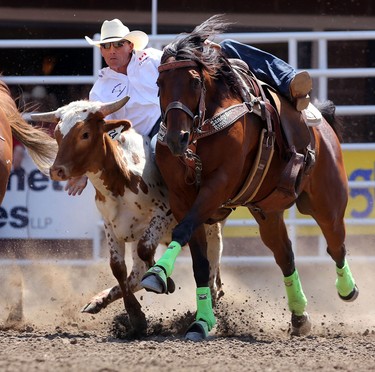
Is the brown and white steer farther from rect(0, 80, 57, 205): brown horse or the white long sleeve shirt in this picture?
rect(0, 80, 57, 205): brown horse

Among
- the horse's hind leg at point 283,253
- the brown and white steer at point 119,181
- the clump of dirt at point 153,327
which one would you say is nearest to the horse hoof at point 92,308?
the brown and white steer at point 119,181

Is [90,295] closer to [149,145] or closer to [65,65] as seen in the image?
[149,145]

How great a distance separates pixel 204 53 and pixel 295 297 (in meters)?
1.72

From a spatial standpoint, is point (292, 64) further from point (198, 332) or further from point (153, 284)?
point (153, 284)

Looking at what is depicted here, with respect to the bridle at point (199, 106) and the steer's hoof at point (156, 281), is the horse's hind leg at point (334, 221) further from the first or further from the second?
the steer's hoof at point (156, 281)

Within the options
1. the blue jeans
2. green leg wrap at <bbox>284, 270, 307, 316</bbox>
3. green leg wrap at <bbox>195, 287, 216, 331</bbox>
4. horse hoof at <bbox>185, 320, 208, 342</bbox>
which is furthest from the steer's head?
green leg wrap at <bbox>284, 270, 307, 316</bbox>

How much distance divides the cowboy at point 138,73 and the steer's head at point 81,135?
0.45 meters

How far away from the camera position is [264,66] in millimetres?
6199

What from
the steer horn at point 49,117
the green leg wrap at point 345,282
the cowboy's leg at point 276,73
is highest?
the cowboy's leg at point 276,73

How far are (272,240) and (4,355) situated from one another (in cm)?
227

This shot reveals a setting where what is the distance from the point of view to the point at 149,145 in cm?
623

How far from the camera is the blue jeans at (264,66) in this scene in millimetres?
6129

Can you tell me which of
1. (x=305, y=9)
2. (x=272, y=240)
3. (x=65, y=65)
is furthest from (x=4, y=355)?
(x=305, y=9)

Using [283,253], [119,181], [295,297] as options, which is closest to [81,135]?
[119,181]
